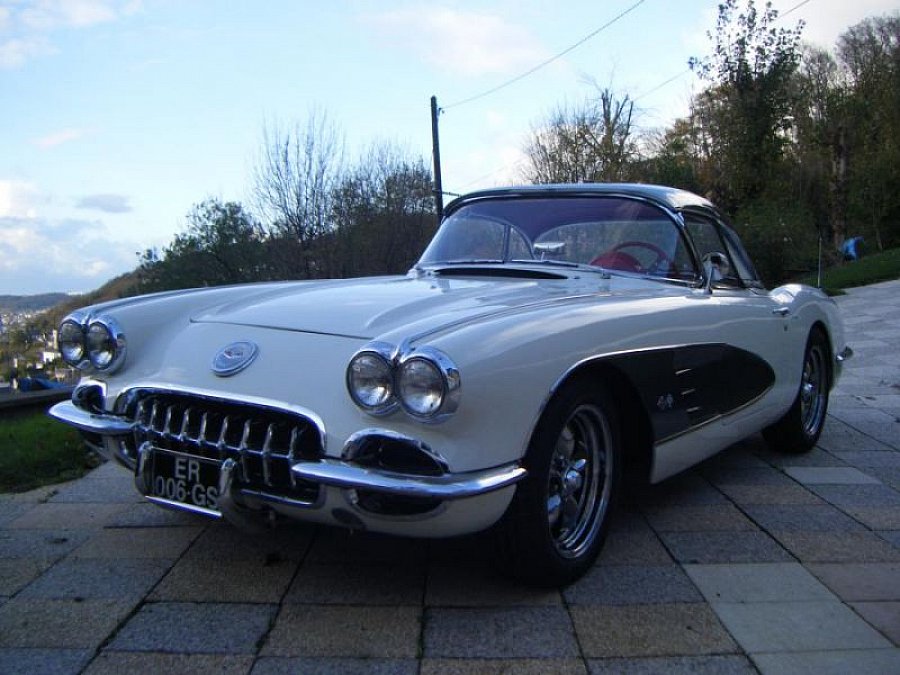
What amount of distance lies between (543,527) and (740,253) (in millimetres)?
2600

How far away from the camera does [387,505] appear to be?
87.2 inches

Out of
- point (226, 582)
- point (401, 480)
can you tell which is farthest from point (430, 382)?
point (226, 582)

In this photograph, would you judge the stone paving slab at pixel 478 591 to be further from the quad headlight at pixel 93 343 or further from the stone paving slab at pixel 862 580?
the quad headlight at pixel 93 343

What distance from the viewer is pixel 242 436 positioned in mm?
2381

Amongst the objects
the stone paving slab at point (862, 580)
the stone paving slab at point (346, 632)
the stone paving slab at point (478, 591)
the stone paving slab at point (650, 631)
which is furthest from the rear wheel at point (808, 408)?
the stone paving slab at point (346, 632)

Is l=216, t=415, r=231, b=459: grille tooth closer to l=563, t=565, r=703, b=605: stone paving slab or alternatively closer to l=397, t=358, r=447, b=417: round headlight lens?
l=397, t=358, r=447, b=417: round headlight lens

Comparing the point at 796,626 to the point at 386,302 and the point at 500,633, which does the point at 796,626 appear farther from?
the point at 386,302

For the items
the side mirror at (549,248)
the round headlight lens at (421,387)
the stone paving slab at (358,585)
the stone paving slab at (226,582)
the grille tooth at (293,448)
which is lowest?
the stone paving slab at (358,585)

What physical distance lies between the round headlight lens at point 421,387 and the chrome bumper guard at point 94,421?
105 cm

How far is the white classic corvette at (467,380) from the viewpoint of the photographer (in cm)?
219

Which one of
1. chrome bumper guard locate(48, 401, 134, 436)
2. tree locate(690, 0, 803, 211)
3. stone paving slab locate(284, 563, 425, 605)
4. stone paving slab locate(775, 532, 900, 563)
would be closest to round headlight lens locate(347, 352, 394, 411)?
stone paving slab locate(284, 563, 425, 605)

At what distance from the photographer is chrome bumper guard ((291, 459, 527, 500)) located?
6.88 feet

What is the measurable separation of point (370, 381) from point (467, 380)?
0.91 ft

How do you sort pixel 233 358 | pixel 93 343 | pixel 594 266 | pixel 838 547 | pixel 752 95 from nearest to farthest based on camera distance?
pixel 233 358
pixel 93 343
pixel 838 547
pixel 594 266
pixel 752 95
